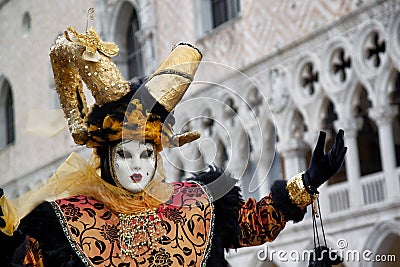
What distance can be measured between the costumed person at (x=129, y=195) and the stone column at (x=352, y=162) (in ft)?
18.6

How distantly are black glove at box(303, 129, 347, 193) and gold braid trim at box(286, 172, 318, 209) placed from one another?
20 millimetres

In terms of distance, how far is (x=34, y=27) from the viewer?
15188 millimetres

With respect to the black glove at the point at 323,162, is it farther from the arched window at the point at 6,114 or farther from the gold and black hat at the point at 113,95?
the arched window at the point at 6,114

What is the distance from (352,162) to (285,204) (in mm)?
5849

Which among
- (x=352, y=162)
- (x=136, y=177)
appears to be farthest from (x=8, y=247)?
(x=352, y=162)

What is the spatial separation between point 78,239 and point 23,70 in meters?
12.7

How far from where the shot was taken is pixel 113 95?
3029 mm

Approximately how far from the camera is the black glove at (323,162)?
285 centimetres

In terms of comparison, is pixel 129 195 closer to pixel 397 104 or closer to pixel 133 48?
pixel 397 104

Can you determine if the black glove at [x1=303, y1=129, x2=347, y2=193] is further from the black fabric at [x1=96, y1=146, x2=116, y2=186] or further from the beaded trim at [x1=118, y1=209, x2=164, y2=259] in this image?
the black fabric at [x1=96, y1=146, x2=116, y2=186]

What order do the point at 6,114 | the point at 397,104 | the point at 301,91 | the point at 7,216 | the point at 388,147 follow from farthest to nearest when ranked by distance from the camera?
1. the point at 6,114
2. the point at 301,91
3. the point at 397,104
4. the point at 388,147
5. the point at 7,216

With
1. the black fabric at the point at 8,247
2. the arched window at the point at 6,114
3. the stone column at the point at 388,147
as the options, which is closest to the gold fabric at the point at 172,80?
the black fabric at the point at 8,247

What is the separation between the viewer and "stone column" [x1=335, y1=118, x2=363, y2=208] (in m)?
8.66

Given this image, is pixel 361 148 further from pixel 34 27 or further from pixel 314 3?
pixel 34 27
